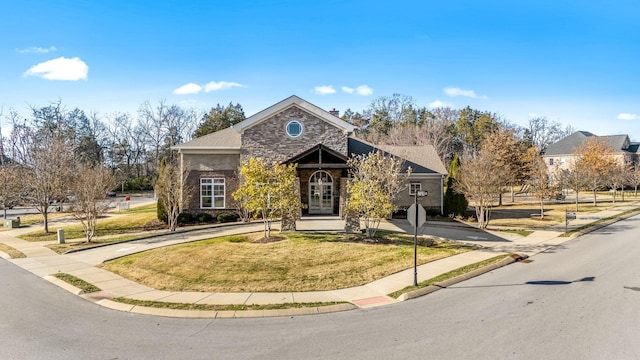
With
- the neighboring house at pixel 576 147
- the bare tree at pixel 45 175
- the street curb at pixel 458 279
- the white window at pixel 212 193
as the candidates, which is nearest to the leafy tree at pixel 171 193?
the white window at pixel 212 193

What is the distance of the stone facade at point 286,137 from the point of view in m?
25.8

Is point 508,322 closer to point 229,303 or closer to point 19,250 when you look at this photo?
point 229,303

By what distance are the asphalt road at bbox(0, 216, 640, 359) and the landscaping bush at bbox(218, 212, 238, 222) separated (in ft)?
44.6

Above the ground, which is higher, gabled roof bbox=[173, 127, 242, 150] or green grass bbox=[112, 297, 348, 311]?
→ gabled roof bbox=[173, 127, 242, 150]

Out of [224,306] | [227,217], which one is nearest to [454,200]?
[227,217]

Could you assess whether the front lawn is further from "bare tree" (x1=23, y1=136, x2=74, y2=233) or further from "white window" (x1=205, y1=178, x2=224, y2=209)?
"bare tree" (x1=23, y1=136, x2=74, y2=233)

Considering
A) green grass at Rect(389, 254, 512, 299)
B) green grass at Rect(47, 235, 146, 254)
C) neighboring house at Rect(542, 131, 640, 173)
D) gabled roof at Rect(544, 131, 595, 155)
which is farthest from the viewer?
gabled roof at Rect(544, 131, 595, 155)

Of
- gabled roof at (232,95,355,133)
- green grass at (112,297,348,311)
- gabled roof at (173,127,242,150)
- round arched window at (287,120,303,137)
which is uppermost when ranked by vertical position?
gabled roof at (232,95,355,133)

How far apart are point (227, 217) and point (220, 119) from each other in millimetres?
38765

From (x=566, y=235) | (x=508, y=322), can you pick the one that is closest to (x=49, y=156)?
(x=508, y=322)

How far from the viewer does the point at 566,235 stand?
21.8m

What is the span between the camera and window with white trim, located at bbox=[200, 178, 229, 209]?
26656 mm

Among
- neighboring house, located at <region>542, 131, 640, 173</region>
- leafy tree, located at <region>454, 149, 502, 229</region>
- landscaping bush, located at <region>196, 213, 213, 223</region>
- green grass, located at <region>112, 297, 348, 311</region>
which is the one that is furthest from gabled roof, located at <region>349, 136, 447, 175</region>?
neighboring house, located at <region>542, 131, 640, 173</region>

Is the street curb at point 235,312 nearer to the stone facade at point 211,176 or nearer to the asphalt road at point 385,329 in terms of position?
the asphalt road at point 385,329
